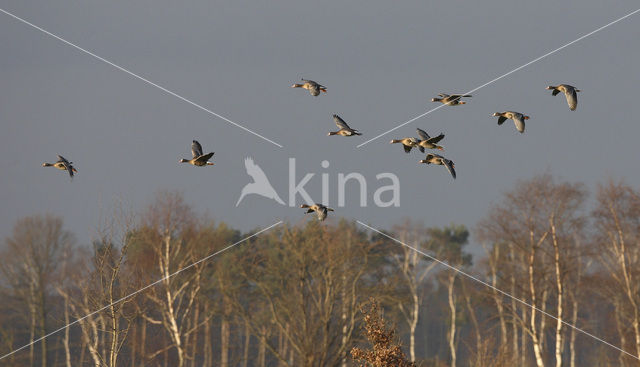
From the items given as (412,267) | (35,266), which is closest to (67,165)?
(35,266)

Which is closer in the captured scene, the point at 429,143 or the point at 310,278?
the point at 429,143

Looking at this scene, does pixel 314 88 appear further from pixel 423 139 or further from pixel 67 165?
pixel 67 165

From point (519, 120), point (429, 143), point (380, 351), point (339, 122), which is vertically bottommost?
point (380, 351)

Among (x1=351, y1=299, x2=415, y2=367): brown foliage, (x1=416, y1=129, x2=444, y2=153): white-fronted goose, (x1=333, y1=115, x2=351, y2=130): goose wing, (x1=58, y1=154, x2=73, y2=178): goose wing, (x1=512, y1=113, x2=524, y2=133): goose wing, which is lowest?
(x1=351, y1=299, x2=415, y2=367): brown foliage

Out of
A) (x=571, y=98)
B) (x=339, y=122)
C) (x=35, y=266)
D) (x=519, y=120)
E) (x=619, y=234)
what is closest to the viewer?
(x=571, y=98)

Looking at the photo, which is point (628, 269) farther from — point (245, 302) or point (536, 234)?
point (245, 302)

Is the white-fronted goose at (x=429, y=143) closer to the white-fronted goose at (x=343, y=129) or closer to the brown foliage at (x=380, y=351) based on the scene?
the white-fronted goose at (x=343, y=129)

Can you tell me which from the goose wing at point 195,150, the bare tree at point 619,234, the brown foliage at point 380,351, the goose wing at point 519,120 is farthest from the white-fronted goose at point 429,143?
the bare tree at point 619,234

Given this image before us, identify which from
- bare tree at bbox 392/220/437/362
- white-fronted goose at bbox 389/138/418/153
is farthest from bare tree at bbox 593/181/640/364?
white-fronted goose at bbox 389/138/418/153

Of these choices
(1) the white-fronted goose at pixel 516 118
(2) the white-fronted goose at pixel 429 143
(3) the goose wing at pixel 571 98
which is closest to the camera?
(3) the goose wing at pixel 571 98

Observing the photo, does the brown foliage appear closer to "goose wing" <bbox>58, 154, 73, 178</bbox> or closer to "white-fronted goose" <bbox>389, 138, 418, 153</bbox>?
"white-fronted goose" <bbox>389, 138, 418, 153</bbox>

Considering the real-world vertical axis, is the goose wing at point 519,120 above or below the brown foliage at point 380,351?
above

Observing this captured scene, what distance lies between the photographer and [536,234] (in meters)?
39.8

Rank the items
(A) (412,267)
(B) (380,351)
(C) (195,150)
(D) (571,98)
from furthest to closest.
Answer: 1. (A) (412,267)
2. (C) (195,150)
3. (D) (571,98)
4. (B) (380,351)
